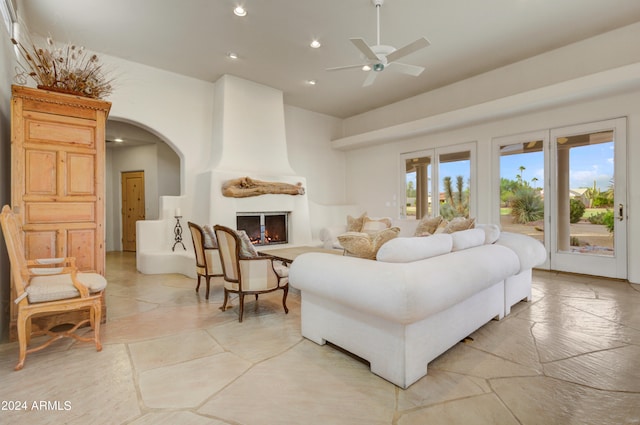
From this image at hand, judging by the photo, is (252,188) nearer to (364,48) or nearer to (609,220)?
(364,48)

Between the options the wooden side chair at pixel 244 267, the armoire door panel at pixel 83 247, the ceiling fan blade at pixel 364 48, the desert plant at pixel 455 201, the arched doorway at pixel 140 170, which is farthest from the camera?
the arched doorway at pixel 140 170

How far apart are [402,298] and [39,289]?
2.45 m

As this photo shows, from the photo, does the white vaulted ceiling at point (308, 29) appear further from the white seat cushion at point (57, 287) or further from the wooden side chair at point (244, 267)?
the white seat cushion at point (57, 287)

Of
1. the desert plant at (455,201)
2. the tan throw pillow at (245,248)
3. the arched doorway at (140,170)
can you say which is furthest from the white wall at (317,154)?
the tan throw pillow at (245,248)

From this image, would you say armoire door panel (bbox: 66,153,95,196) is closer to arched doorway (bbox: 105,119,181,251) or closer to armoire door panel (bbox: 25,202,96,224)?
armoire door panel (bbox: 25,202,96,224)

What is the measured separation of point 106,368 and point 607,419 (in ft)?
9.65

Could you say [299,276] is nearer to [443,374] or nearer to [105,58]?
[443,374]

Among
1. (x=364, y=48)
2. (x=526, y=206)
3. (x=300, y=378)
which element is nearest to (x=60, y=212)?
(x=300, y=378)

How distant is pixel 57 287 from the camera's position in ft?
7.53

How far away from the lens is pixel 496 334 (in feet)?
8.78

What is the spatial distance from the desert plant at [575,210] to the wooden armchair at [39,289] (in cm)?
624

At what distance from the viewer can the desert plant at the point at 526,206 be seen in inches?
211

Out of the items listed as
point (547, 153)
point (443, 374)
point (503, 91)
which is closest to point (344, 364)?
point (443, 374)

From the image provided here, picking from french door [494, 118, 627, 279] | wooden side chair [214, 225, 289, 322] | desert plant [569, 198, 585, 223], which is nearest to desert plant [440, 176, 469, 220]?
french door [494, 118, 627, 279]
